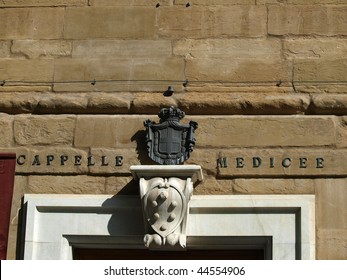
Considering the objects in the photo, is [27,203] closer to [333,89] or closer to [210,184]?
[210,184]

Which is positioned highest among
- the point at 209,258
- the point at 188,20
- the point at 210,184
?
the point at 188,20

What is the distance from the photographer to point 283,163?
757 centimetres

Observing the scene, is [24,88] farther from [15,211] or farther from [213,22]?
[213,22]

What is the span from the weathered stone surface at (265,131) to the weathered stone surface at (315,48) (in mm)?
499

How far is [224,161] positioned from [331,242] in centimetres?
96

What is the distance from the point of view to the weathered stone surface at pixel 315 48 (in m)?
7.88

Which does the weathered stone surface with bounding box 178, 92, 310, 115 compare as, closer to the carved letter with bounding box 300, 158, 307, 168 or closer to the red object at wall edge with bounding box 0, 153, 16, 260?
the carved letter with bounding box 300, 158, 307, 168

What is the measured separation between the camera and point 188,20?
26.4 feet

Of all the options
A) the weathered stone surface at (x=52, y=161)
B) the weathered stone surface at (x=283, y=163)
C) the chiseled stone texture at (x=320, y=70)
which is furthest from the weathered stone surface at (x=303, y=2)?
the weathered stone surface at (x=52, y=161)

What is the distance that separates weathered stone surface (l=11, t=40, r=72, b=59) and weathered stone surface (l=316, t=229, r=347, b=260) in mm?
2366

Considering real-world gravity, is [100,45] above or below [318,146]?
above

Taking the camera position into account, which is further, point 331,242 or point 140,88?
point 140,88

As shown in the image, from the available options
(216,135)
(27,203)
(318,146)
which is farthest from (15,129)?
(318,146)

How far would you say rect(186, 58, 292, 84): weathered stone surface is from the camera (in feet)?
25.8
